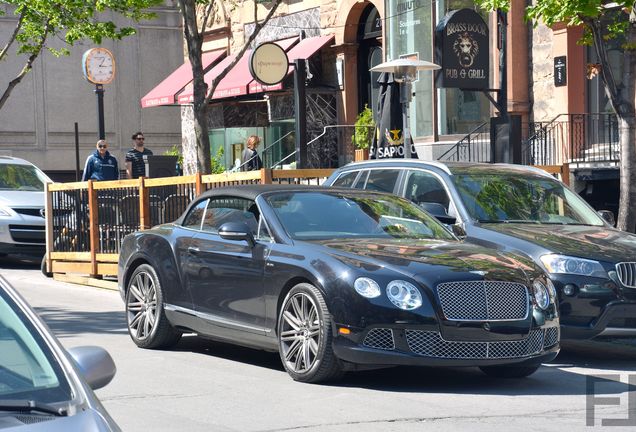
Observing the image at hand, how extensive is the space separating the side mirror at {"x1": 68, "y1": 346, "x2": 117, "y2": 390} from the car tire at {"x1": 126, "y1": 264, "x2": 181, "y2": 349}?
6.27 metres

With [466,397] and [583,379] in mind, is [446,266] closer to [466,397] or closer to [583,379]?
[466,397]

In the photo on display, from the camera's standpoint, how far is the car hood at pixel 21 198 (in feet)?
68.4

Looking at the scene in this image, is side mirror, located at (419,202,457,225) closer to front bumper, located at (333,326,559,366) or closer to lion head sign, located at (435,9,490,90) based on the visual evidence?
front bumper, located at (333,326,559,366)

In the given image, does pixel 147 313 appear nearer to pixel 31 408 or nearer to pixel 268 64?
pixel 31 408

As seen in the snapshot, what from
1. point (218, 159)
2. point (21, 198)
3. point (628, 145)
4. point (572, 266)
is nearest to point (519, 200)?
point (572, 266)

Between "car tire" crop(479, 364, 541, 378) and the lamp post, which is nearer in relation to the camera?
"car tire" crop(479, 364, 541, 378)

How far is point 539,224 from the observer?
11.4 m

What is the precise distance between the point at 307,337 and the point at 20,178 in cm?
1488

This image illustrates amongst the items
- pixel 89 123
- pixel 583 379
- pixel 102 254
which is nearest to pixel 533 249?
pixel 583 379

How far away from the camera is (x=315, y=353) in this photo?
8.64 metres

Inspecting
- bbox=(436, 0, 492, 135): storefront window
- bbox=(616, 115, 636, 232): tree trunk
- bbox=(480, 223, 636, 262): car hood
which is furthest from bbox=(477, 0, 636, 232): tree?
bbox=(436, 0, 492, 135): storefront window

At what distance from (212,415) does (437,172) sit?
15.8 ft

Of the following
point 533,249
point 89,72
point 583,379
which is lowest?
point 583,379

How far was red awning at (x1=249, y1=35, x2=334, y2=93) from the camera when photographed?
2859cm
